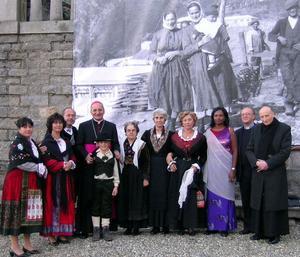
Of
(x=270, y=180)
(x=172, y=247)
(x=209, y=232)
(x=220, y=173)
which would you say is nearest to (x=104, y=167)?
(x=172, y=247)

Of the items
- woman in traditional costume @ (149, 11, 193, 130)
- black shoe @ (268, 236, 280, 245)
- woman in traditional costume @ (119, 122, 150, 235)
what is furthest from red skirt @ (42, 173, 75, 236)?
woman in traditional costume @ (149, 11, 193, 130)

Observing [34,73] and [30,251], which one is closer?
[30,251]

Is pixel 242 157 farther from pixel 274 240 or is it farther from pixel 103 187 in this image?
pixel 103 187

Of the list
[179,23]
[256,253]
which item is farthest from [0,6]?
[256,253]

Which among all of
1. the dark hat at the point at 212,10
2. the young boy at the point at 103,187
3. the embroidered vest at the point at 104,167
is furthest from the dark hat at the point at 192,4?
the embroidered vest at the point at 104,167

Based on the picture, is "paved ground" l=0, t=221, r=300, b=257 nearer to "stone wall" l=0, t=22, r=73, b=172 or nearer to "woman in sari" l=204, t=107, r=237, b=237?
"woman in sari" l=204, t=107, r=237, b=237

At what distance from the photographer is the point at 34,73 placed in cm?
788

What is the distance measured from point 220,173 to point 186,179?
446 mm

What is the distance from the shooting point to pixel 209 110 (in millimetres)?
7043

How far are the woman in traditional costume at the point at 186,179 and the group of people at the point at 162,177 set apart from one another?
1 centimetres

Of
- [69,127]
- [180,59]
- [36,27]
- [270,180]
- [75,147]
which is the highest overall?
[36,27]

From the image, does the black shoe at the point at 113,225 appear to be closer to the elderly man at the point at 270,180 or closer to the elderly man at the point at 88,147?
the elderly man at the point at 88,147

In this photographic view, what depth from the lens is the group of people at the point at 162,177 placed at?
5.11m

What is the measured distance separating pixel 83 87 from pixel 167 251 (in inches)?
142
